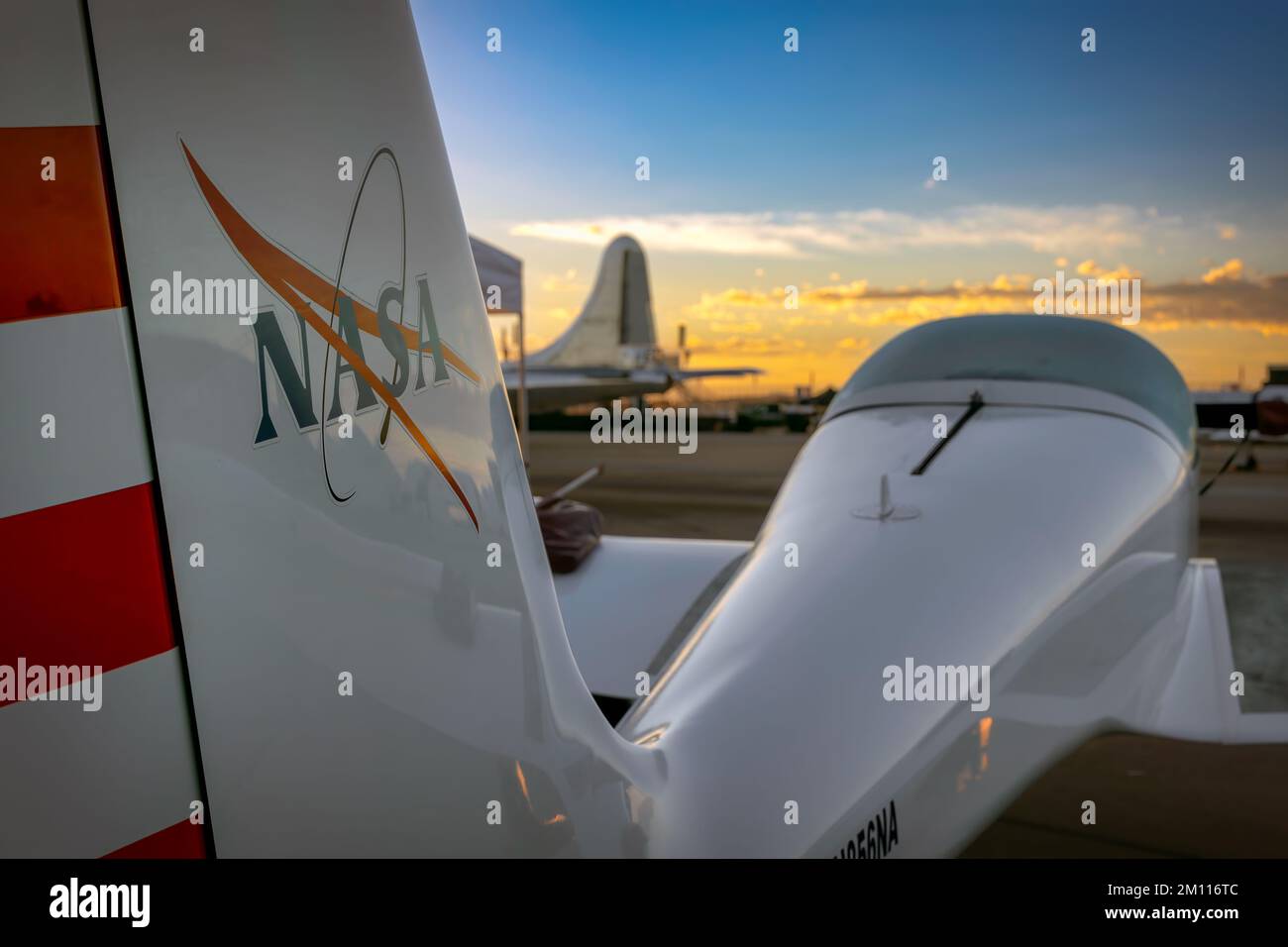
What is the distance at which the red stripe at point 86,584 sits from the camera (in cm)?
83

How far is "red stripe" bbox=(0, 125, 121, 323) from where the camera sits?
0.80 m

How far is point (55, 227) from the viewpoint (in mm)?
823

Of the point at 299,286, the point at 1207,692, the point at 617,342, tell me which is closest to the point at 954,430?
the point at 1207,692

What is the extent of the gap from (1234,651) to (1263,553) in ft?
28.9

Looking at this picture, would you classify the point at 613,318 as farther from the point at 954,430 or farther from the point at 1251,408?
the point at 954,430

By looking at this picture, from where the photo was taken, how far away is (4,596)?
829 millimetres

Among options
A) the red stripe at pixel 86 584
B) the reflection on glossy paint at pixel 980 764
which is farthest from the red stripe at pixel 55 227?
the reflection on glossy paint at pixel 980 764

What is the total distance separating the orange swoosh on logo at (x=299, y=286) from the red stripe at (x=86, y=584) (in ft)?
0.78

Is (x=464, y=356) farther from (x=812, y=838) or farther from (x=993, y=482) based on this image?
(x=993, y=482)

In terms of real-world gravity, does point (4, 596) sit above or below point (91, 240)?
below

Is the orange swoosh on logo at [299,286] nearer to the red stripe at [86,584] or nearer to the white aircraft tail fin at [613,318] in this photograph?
the red stripe at [86,584]

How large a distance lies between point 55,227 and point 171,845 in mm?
638
